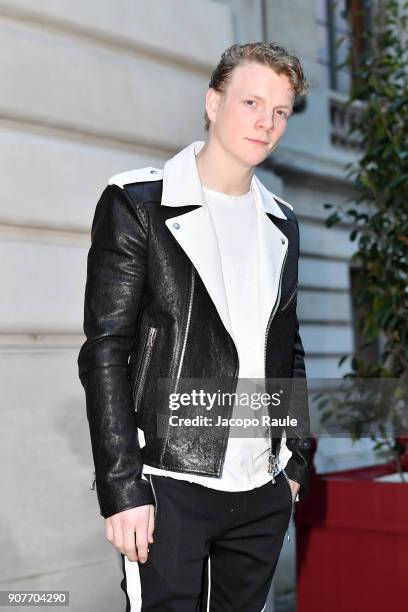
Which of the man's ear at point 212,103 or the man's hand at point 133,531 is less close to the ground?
the man's ear at point 212,103

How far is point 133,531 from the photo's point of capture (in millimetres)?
2127

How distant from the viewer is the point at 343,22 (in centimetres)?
966

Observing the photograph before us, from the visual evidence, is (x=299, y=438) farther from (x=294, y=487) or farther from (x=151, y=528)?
(x=151, y=528)

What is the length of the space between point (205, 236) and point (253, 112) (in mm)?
365

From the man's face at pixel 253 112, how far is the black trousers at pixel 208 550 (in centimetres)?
91

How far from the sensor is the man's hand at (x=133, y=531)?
6.95ft

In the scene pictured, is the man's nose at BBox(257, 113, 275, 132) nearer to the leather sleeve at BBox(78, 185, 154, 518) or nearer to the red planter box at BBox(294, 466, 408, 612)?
the leather sleeve at BBox(78, 185, 154, 518)

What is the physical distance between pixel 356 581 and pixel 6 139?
2.54 meters

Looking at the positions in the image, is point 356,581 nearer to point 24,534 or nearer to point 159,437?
point 24,534

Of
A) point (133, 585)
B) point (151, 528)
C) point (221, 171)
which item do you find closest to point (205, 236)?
point (221, 171)

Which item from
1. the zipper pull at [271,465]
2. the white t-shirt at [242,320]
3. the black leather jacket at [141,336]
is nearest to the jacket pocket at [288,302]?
the white t-shirt at [242,320]

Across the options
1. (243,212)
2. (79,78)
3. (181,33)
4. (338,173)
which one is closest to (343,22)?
(338,173)

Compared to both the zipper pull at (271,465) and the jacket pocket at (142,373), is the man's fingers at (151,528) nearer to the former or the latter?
the jacket pocket at (142,373)

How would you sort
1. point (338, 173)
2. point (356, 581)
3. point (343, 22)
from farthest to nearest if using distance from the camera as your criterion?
point (343, 22)
point (338, 173)
point (356, 581)
